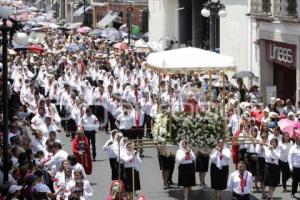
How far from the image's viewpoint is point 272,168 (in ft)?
58.2

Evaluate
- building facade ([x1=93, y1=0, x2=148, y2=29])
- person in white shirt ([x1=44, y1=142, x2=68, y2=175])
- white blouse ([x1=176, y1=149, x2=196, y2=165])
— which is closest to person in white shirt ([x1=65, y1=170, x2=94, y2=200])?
person in white shirt ([x1=44, y1=142, x2=68, y2=175])

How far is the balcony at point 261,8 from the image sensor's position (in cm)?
3107

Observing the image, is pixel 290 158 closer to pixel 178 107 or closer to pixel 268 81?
pixel 178 107

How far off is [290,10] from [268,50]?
3048mm

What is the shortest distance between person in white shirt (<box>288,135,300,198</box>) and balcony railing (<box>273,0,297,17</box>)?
11620mm

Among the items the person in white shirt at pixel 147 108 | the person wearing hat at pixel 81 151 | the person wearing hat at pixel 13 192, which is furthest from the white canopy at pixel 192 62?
the person in white shirt at pixel 147 108

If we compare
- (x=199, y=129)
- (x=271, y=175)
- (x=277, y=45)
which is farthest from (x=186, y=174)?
(x=277, y=45)

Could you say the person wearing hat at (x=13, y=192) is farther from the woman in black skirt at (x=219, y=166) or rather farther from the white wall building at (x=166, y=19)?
the white wall building at (x=166, y=19)

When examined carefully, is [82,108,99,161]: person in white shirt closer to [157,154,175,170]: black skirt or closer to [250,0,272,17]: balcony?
[157,154,175,170]: black skirt

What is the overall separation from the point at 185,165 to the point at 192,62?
2171 mm

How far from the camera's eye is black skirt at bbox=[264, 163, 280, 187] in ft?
58.0

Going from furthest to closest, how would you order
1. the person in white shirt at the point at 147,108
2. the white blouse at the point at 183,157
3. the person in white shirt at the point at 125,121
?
the person in white shirt at the point at 147,108, the person in white shirt at the point at 125,121, the white blouse at the point at 183,157

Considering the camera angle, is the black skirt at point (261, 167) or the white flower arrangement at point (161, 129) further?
the black skirt at point (261, 167)

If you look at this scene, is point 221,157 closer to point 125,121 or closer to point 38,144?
point 38,144
